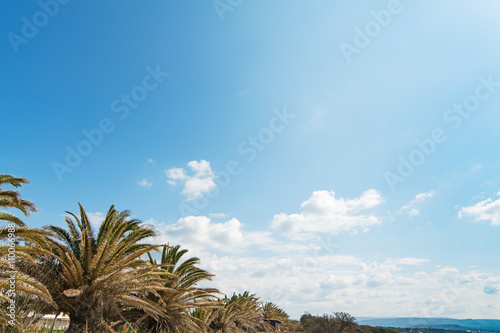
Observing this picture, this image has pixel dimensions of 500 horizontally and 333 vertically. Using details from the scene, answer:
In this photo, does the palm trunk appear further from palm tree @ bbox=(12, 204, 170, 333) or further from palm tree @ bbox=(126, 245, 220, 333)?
palm tree @ bbox=(126, 245, 220, 333)

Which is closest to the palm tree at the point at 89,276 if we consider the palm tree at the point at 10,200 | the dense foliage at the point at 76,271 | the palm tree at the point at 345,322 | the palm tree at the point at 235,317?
the dense foliage at the point at 76,271

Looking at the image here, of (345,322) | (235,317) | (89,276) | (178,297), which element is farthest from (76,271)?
(345,322)

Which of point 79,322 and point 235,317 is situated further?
point 235,317

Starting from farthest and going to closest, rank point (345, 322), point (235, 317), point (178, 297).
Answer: point (345, 322) → point (235, 317) → point (178, 297)

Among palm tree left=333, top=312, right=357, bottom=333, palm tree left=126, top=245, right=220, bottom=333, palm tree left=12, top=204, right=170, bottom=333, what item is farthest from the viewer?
palm tree left=333, top=312, right=357, bottom=333

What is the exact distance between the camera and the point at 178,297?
17.2m

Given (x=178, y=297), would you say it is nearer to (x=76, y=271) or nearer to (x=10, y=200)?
(x=76, y=271)

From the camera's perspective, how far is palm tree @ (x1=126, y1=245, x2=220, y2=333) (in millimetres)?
16766

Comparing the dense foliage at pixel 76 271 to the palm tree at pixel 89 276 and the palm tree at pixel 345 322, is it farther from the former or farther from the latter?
the palm tree at pixel 345 322

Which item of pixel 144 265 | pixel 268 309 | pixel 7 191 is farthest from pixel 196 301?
pixel 268 309

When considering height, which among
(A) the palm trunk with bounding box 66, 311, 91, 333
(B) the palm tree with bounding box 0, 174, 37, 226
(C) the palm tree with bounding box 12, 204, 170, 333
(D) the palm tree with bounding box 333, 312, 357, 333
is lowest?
(D) the palm tree with bounding box 333, 312, 357, 333

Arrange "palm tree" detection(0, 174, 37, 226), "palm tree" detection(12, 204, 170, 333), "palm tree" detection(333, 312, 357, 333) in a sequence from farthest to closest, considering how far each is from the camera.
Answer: "palm tree" detection(333, 312, 357, 333) < "palm tree" detection(12, 204, 170, 333) < "palm tree" detection(0, 174, 37, 226)

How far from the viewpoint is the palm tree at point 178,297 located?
16766mm

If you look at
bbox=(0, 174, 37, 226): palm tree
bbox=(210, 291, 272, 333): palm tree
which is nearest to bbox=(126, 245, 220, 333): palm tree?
bbox=(210, 291, 272, 333): palm tree
